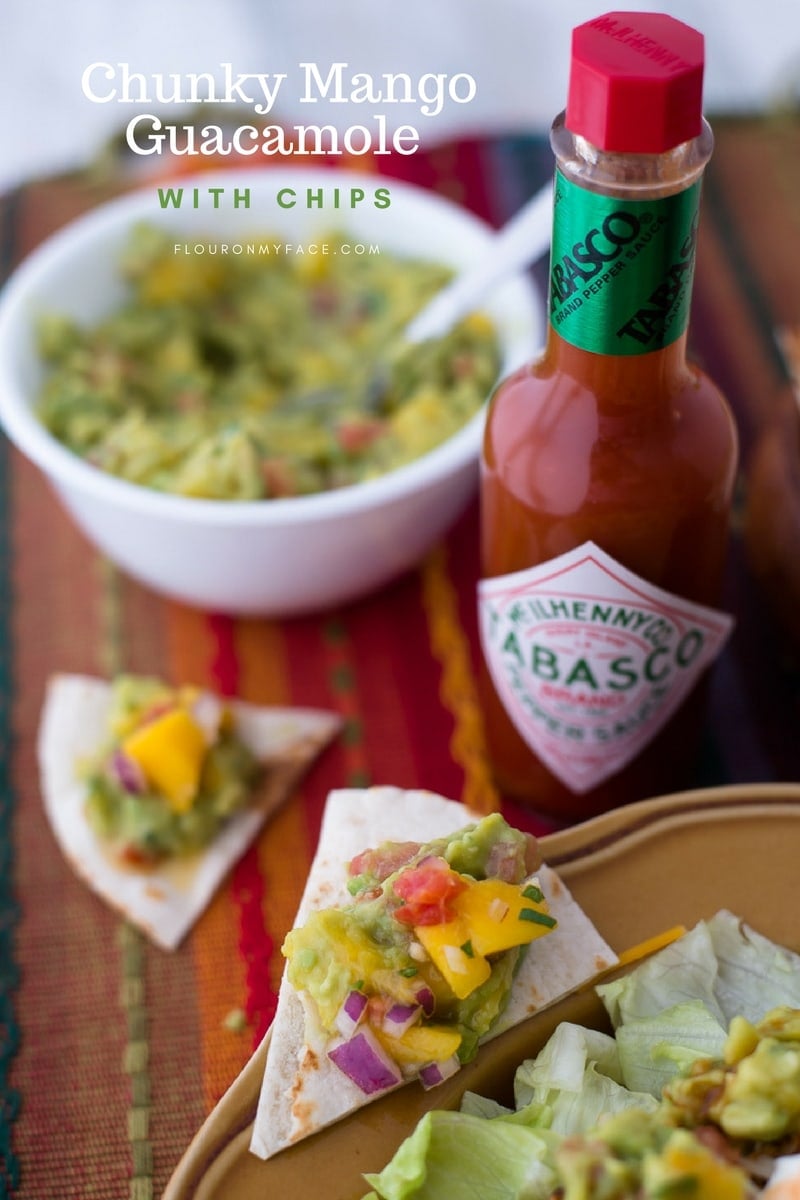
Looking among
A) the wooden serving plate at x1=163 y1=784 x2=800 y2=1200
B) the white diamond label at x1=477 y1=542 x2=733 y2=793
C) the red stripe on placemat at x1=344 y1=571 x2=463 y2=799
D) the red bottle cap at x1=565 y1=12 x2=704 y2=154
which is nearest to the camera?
the red bottle cap at x1=565 y1=12 x2=704 y2=154

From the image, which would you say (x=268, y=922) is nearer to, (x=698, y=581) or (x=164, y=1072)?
(x=164, y=1072)

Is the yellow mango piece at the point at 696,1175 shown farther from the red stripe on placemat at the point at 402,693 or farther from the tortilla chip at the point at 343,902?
the red stripe on placemat at the point at 402,693

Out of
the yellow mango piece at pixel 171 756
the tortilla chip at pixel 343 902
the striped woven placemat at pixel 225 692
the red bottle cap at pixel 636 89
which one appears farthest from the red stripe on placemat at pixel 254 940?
the red bottle cap at pixel 636 89

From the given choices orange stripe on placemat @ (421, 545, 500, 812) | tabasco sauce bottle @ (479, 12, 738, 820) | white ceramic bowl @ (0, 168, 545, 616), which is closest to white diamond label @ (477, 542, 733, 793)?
tabasco sauce bottle @ (479, 12, 738, 820)

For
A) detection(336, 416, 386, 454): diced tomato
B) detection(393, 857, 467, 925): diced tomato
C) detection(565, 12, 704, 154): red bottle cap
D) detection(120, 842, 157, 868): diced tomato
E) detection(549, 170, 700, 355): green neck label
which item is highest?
detection(565, 12, 704, 154): red bottle cap

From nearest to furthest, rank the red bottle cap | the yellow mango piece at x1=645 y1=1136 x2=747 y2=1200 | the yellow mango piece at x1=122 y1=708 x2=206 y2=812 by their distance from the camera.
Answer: the yellow mango piece at x1=645 y1=1136 x2=747 y2=1200 < the red bottle cap < the yellow mango piece at x1=122 y1=708 x2=206 y2=812

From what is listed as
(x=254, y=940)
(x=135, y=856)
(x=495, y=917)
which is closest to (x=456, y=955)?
(x=495, y=917)

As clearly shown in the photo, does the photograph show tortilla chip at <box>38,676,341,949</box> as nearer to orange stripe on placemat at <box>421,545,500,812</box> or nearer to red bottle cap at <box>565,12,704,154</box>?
orange stripe on placemat at <box>421,545,500,812</box>
